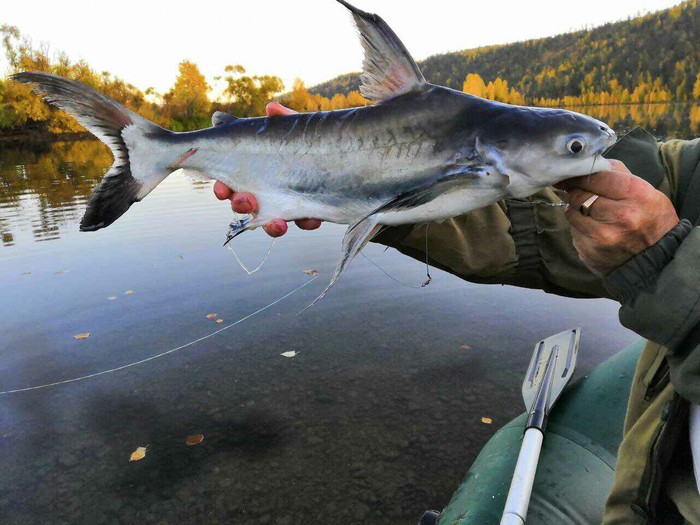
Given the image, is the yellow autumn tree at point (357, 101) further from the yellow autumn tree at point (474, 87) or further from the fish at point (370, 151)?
the yellow autumn tree at point (474, 87)

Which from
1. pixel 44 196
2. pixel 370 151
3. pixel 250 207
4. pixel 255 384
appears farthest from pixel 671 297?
pixel 44 196

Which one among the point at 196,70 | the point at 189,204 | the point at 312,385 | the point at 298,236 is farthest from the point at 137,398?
the point at 196,70

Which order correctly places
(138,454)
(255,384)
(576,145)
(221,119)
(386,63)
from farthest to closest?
(255,384) < (138,454) < (221,119) < (386,63) < (576,145)

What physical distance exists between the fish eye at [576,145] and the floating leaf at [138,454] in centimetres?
442

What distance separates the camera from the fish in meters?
1.87

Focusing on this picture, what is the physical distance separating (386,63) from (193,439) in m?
4.02

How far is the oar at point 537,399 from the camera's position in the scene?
2543mm

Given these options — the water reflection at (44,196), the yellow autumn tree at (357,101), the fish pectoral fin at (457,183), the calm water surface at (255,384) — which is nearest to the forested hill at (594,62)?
the yellow autumn tree at (357,101)

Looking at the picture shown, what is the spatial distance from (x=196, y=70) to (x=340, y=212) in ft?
253

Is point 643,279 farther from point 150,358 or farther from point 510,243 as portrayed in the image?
point 150,358

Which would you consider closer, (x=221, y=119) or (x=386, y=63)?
(x=386, y=63)

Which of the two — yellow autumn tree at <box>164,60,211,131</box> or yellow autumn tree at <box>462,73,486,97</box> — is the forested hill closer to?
yellow autumn tree at <box>462,73,486,97</box>

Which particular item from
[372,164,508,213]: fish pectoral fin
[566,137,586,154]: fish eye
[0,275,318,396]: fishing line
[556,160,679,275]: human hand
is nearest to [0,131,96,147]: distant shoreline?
[0,275,318,396]: fishing line

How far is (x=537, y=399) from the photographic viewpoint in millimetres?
3572
